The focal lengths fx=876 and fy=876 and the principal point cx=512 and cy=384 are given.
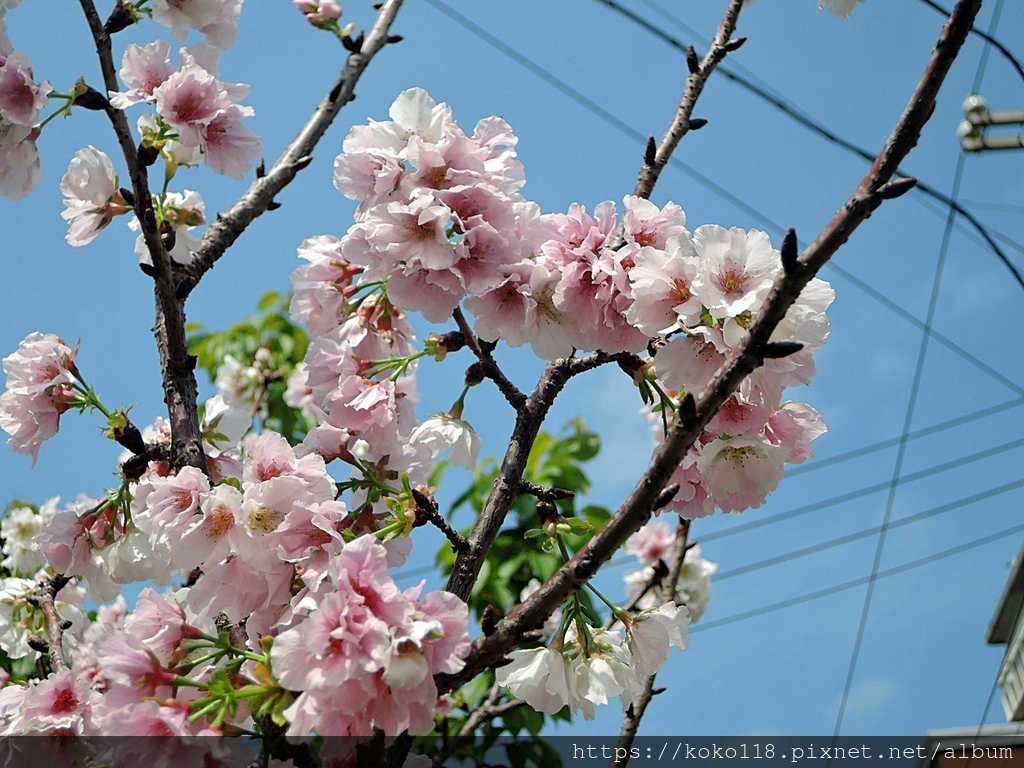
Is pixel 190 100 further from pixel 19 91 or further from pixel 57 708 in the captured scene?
pixel 57 708

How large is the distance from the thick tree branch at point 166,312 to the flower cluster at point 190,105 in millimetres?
49

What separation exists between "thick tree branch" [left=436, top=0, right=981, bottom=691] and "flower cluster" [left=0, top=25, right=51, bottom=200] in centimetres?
108

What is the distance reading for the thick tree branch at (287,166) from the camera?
1.62m

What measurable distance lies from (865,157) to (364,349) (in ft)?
11.6

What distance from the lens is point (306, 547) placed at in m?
1.10

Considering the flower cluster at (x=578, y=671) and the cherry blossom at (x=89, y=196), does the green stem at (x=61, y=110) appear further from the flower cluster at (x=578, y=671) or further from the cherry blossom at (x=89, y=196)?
the flower cluster at (x=578, y=671)

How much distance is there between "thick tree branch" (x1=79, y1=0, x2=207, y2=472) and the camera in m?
1.35

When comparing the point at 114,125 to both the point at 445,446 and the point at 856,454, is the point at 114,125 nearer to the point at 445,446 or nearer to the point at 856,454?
the point at 445,446

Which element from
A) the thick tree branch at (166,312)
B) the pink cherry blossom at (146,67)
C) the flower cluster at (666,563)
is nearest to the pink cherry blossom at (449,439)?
the thick tree branch at (166,312)

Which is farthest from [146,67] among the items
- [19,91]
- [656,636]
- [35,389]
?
[656,636]

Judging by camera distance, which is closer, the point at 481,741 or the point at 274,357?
the point at 481,741

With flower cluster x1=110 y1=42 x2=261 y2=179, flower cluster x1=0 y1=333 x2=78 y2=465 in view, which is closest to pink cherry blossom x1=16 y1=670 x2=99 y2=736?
flower cluster x1=0 y1=333 x2=78 y2=465

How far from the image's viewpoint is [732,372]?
2.77ft

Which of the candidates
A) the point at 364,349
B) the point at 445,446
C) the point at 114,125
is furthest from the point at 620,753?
the point at 114,125
